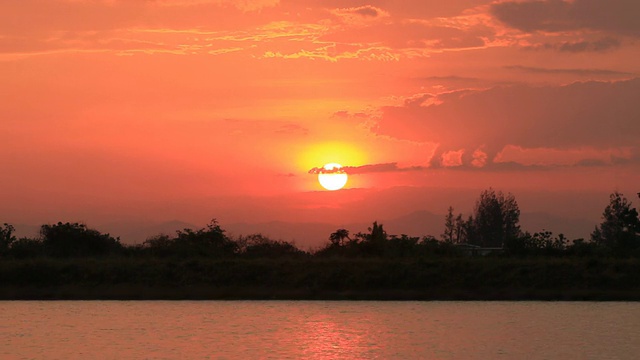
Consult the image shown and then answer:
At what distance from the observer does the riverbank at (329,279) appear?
5028 cm

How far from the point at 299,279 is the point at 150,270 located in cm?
781

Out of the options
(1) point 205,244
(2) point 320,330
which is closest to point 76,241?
(1) point 205,244

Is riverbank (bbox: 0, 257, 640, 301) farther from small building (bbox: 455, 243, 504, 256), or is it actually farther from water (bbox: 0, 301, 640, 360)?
small building (bbox: 455, 243, 504, 256)

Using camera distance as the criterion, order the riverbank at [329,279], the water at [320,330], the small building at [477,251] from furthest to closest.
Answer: the small building at [477,251] < the riverbank at [329,279] < the water at [320,330]

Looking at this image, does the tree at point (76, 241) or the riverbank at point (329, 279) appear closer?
the riverbank at point (329, 279)

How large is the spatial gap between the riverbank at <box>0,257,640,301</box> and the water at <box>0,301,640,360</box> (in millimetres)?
3873

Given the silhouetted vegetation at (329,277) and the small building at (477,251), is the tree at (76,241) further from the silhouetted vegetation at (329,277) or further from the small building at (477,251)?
the small building at (477,251)

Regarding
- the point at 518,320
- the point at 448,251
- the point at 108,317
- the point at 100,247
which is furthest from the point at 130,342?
the point at 100,247

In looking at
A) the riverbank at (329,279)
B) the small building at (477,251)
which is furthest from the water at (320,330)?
the small building at (477,251)

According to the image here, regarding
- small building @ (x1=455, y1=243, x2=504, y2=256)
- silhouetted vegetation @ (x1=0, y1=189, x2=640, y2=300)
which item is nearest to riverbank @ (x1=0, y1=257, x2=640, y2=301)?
silhouetted vegetation @ (x1=0, y1=189, x2=640, y2=300)

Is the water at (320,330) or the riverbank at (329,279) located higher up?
the riverbank at (329,279)

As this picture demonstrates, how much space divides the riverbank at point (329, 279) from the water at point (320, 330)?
3.87 meters

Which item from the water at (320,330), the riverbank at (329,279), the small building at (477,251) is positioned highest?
the small building at (477,251)

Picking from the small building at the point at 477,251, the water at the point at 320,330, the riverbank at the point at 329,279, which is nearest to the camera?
the water at the point at 320,330
